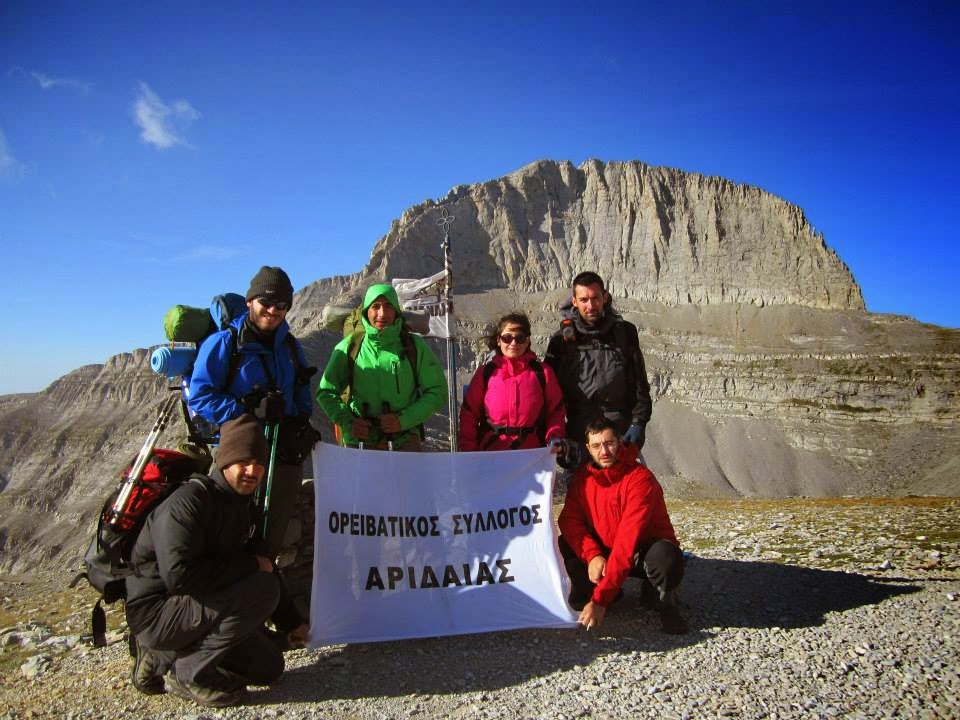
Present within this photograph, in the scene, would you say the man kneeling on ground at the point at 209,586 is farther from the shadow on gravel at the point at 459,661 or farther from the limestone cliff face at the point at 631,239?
the limestone cliff face at the point at 631,239

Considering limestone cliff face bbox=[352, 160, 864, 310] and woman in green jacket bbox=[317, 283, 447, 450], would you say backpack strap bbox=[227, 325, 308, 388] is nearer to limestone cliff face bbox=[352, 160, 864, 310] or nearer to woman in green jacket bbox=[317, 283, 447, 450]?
woman in green jacket bbox=[317, 283, 447, 450]

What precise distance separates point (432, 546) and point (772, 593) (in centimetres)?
405

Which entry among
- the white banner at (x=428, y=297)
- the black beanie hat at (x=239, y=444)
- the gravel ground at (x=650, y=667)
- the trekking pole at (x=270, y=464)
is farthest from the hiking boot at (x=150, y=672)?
the white banner at (x=428, y=297)

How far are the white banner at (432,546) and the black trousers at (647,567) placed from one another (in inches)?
12.9

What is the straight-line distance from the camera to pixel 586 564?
6047 millimetres

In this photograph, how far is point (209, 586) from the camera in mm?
4383

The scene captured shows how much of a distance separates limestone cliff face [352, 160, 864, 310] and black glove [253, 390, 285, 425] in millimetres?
114333

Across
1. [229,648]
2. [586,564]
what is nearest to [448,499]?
[586,564]

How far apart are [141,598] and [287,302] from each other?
267 cm

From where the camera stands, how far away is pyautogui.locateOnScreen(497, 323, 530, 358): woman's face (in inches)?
249

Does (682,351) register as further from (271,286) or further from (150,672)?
(150,672)

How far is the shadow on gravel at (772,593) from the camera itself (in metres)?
6.04

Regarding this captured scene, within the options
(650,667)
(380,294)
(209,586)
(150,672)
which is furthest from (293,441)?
(650,667)

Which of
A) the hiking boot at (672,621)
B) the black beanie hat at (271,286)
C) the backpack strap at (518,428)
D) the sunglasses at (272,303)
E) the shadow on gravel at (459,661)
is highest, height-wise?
the black beanie hat at (271,286)
